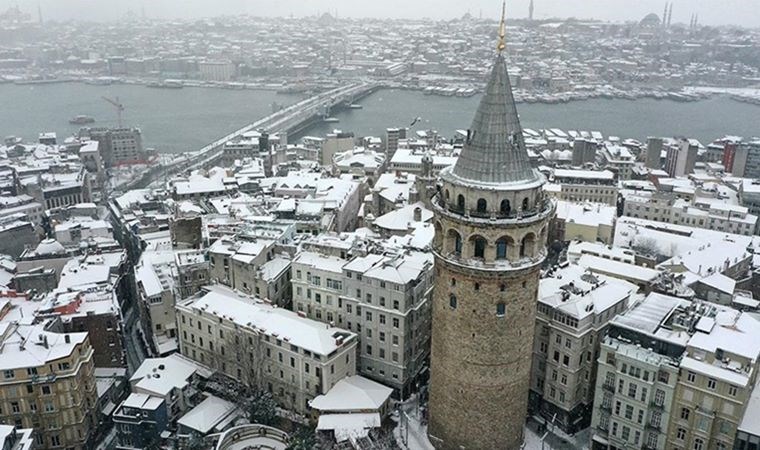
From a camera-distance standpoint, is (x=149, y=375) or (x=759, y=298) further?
(x=759, y=298)

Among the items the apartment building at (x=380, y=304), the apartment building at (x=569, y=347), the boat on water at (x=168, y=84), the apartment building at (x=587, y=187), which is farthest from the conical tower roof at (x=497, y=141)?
the boat on water at (x=168, y=84)

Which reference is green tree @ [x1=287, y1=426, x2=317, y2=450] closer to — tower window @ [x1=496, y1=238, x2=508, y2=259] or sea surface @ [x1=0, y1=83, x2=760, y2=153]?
tower window @ [x1=496, y1=238, x2=508, y2=259]

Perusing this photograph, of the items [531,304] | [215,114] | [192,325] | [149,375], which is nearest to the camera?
[531,304]

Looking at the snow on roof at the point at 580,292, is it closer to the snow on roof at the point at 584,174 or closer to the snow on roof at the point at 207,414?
the snow on roof at the point at 207,414

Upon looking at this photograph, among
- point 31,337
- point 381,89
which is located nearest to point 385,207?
point 31,337

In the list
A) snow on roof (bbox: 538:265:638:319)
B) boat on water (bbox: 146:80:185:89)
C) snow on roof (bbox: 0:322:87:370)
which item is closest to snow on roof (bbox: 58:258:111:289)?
snow on roof (bbox: 0:322:87:370)

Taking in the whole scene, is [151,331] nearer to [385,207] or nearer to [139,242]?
[139,242]
